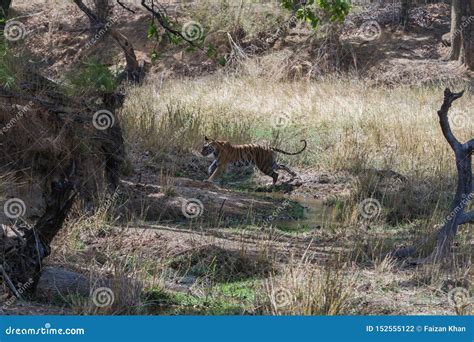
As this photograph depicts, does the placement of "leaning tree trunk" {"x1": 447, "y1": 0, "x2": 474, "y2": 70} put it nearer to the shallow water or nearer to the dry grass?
the shallow water

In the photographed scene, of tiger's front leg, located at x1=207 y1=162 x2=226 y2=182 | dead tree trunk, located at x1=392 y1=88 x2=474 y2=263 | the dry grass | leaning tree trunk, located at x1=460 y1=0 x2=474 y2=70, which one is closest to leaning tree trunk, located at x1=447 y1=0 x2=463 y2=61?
leaning tree trunk, located at x1=460 y1=0 x2=474 y2=70

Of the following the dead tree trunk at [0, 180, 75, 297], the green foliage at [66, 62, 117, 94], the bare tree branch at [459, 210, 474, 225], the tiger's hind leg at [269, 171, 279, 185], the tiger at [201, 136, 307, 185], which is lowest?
the tiger's hind leg at [269, 171, 279, 185]

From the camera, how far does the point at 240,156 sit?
13492 mm

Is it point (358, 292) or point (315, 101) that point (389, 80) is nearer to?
point (315, 101)

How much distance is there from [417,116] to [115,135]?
6.99 meters

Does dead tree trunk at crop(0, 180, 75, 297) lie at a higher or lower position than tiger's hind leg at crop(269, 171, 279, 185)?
higher

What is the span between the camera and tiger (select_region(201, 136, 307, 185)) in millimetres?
13375

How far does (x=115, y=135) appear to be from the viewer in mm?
10867

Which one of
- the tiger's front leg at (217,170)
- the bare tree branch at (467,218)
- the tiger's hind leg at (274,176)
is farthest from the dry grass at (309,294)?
the tiger's hind leg at (274,176)

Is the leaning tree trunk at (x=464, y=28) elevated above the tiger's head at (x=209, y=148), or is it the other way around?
the leaning tree trunk at (x=464, y=28)

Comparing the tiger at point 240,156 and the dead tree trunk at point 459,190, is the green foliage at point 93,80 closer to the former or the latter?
the tiger at point 240,156

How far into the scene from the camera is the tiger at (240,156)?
43.9 ft

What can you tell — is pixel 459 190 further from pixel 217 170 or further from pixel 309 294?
pixel 217 170

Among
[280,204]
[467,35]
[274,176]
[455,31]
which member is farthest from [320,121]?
[455,31]
